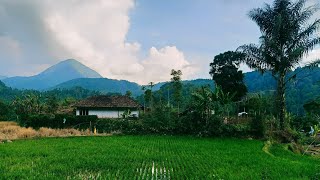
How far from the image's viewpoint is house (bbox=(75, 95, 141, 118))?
49.6m

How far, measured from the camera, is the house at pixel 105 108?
49562mm

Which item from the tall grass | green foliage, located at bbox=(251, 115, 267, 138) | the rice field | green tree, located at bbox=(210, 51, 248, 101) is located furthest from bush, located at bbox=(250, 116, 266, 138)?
green tree, located at bbox=(210, 51, 248, 101)

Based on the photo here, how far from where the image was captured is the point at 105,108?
50.0 meters

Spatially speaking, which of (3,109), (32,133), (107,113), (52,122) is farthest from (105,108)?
(3,109)

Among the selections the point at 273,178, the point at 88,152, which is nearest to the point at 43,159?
the point at 88,152

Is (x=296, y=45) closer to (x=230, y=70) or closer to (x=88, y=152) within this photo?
(x=88, y=152)

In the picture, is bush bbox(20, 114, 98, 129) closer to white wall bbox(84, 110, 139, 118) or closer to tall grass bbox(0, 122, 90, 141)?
tall grass bbox(0, 122, 90, 141)

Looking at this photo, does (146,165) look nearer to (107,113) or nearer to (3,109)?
(107,113)

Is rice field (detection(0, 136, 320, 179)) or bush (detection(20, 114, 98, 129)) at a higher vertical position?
bush (detection(20, 114, 98, 129))

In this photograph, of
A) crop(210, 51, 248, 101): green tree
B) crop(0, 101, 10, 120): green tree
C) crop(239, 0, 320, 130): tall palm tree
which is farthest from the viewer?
crop(0, 101, 10, 120): green tree

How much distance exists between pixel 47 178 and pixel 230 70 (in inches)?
1565

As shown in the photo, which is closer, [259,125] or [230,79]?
[259,125]

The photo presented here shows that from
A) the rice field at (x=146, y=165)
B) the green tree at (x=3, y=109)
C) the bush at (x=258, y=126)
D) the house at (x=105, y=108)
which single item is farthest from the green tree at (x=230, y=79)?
the green tree at (x=3, y=109)

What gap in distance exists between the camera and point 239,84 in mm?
48656
